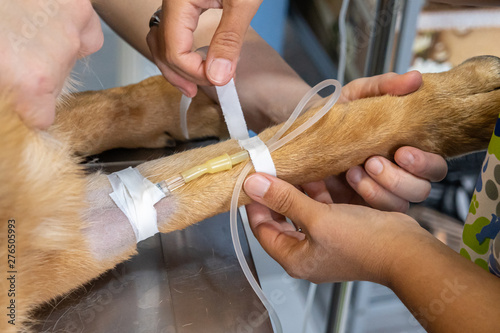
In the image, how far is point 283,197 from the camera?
62 centimetres

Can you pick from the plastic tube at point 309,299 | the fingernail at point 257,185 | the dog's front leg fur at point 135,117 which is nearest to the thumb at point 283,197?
the fingernail at point 257,185

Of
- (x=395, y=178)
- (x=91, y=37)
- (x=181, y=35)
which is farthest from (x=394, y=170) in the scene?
(x=91, y=37)

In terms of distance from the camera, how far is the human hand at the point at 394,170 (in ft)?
2.19

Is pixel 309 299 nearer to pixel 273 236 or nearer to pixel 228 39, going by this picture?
pixel 273 236

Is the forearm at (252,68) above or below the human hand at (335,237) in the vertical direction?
above

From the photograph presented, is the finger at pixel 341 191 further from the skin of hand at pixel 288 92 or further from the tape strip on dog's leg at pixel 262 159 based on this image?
the tape strip on dog's leg at pixel 262 159

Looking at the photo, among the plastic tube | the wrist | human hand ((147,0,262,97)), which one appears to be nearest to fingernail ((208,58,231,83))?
human hand ((147,0,262,97))

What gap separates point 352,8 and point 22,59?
3.84ft

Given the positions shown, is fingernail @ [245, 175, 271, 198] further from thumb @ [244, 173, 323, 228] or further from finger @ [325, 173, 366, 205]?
finger @ [325, 173, 366, 205]

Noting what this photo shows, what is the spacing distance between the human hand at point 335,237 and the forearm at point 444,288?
0.06ft

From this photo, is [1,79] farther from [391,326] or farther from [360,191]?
[391,326]

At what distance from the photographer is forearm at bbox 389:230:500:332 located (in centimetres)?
46

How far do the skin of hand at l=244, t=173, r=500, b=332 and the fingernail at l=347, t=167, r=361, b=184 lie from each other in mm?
132

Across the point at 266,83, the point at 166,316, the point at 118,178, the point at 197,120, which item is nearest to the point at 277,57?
the point at 266,83
